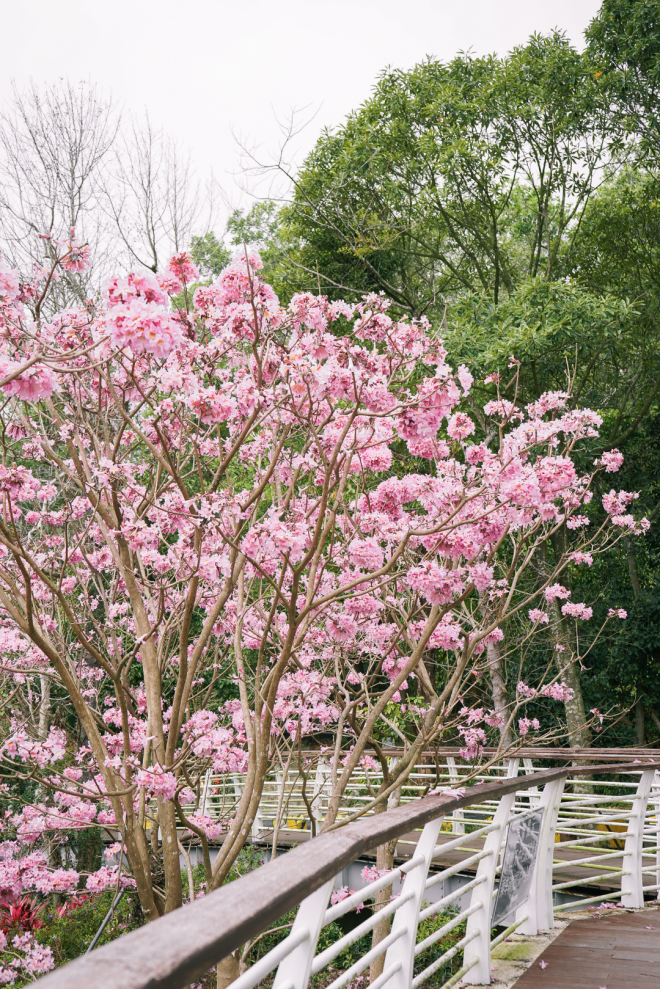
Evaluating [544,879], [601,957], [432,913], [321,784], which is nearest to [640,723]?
[321,784]

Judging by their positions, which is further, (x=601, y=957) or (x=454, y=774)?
(x=454, y=774)

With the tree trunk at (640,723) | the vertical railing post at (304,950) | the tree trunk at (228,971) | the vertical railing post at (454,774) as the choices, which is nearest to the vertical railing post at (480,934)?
the tree trunk at (228,971)

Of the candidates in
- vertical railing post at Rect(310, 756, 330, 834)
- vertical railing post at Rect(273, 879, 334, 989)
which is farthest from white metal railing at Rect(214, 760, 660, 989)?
vertical railing post at Rect(310, 756, 330, 834)

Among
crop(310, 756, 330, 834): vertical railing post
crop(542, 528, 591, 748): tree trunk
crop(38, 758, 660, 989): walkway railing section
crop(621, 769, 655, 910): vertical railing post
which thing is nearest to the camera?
crop(38, 758, 660, 989): walkway railing section

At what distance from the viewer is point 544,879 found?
4.11 m

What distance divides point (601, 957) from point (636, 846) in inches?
57.3

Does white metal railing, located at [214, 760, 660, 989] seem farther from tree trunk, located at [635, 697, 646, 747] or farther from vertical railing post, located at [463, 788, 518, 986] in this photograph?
tree trunk, located at [635, 697, 646, 747]

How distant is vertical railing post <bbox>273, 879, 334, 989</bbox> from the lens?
1.51 m

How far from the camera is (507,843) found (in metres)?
3.65

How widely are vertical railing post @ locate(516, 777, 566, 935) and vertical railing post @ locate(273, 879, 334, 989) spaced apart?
9.11 feet

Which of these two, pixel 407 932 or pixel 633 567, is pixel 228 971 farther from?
pixel 633 567

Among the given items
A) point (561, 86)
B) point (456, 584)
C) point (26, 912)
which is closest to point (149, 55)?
point (561, 86)

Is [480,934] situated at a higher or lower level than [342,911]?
lower

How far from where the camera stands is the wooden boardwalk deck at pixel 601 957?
3223 mm
